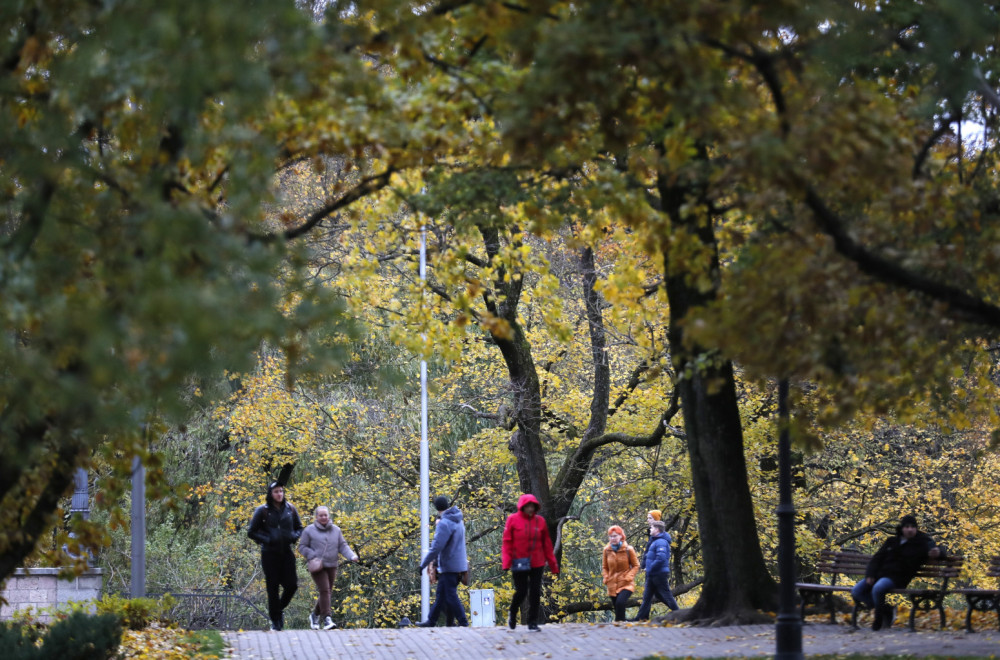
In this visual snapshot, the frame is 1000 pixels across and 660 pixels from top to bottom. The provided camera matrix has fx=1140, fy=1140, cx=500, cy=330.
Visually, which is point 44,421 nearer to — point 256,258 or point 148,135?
point 148,135

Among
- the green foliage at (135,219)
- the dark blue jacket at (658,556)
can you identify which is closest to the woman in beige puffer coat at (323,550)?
the dark blue jacket at (658,556)

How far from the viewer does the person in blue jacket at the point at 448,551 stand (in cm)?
1491

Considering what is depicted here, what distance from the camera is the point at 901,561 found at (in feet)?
42.6

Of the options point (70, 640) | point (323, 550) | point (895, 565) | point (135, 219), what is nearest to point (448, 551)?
point (323, 550)

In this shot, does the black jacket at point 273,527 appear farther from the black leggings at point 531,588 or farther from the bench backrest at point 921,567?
the bench backrest at point 921,567

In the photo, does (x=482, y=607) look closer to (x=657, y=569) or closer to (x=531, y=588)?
(x=657, y=569)

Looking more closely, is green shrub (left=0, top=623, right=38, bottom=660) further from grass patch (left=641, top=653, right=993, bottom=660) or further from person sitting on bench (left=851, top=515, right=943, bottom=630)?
person sitting on bench (left=851, top=515, right=943, bottom=630)

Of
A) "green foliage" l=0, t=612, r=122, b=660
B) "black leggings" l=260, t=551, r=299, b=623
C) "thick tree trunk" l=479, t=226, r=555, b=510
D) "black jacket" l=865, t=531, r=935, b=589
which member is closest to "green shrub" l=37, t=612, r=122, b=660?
"green foliage" l=0, t=612, r=122, b=660

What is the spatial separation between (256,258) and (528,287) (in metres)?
17.8

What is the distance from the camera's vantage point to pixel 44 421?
7297 mm

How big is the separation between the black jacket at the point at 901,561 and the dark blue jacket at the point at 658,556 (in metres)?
4.37

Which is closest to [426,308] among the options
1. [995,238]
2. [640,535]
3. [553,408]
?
[995,238]

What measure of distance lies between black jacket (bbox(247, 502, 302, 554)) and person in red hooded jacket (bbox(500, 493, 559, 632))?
3019 millimetres

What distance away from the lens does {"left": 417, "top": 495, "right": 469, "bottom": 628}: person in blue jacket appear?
48.9 ft
